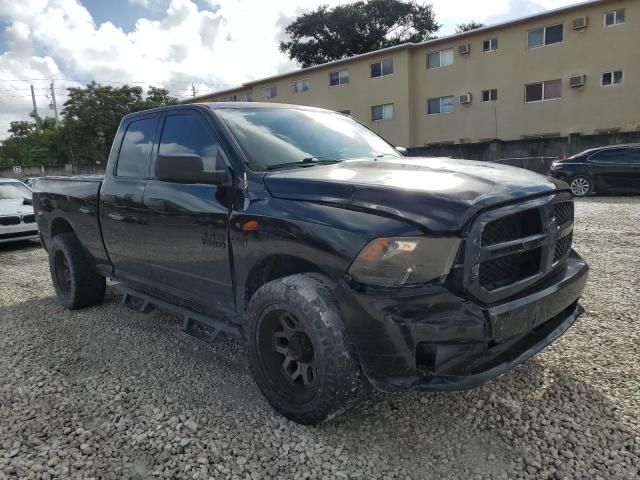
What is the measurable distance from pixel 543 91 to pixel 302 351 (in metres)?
25.5

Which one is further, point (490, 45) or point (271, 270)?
point (490, 45)

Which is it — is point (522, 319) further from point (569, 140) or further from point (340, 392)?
point (569, 140)

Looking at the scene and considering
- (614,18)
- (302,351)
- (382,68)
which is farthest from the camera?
(382,68)

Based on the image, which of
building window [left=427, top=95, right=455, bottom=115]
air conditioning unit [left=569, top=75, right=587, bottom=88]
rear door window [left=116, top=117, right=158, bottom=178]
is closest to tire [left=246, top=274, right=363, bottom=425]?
rear door window [left=116, top=117, right=158, bottom=178]

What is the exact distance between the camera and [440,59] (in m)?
27.4

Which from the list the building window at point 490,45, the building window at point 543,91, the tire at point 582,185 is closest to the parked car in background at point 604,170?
the tire at point 582,185

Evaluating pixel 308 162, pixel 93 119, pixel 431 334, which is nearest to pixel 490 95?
pixel 308 162

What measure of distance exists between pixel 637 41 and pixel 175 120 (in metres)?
24.6

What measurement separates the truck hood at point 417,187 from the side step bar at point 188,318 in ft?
3.48

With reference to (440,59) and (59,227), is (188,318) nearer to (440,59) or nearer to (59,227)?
(59,227)

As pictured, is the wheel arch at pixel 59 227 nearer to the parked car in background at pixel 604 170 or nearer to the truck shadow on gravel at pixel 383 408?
the truck shadow on gravel at pixel 383 408

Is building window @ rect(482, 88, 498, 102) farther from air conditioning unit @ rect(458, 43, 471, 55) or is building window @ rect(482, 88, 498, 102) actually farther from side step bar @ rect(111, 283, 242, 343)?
side step bar @ rect(111, 283, 242, 343)

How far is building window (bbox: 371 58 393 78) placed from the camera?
2891 centimetres

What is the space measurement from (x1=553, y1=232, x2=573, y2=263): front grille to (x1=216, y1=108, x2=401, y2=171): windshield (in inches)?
57.2
